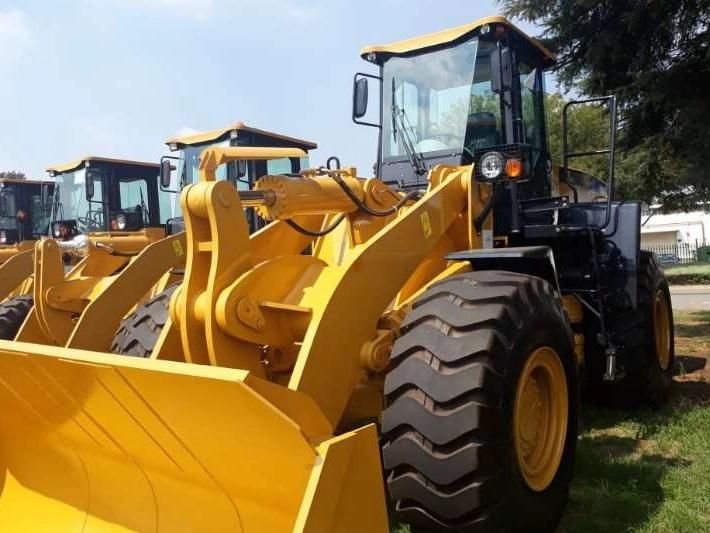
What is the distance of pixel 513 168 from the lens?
4.20 meters

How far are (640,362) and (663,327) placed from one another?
3.72 ft

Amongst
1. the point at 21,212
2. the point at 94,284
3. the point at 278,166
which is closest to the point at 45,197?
the point at 21,212

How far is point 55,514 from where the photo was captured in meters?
3.53

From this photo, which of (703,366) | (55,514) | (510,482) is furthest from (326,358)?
(703,366)

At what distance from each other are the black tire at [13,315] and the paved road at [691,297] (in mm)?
12867

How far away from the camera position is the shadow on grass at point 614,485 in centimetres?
368

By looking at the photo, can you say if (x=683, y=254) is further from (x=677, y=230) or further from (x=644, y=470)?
(x=644, y=470)

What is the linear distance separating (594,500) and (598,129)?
20.0 metres

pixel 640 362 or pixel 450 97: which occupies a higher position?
pixel 450 97

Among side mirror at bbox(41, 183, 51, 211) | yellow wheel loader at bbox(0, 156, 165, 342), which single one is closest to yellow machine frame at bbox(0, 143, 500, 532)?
yellow wheel loader at bbox(0, 156, 165, 342)

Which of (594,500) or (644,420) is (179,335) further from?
(644,420)

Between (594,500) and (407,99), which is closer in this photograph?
(594,500)

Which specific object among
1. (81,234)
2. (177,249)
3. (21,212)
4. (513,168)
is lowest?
(177,249)

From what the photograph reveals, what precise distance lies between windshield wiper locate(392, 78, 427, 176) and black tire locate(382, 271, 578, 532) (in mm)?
1954
